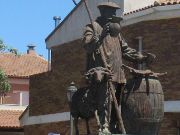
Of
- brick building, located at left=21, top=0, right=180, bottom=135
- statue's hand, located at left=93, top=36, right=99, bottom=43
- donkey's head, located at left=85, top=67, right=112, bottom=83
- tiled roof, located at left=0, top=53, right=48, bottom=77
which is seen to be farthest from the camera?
tiled roof, located at left=0, top=53, right=48, bottom=77

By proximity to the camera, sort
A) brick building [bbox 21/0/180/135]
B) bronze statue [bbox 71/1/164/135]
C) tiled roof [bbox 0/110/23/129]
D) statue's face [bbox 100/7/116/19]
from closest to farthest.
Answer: bronze statue [bbox 71/1/164/135]
statue's face [bbox 100/7/116/19]
brick building [bbox 21/0/180/135]
tiled roof [bbox 0/110/23/129]

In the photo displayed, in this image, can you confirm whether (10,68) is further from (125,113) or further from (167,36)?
(125,113)

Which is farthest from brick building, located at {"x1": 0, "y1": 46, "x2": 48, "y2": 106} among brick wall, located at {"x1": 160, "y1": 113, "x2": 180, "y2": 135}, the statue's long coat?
the statue's long coat

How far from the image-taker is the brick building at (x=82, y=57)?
23031 millimetres

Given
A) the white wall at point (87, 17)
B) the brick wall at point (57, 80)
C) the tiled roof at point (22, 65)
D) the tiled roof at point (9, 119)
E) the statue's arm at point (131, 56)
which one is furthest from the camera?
the tiled roof at point (22, 65)

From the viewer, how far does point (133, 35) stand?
82.8 ft

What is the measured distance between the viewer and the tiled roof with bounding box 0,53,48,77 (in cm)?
4609

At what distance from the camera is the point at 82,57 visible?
29250mm

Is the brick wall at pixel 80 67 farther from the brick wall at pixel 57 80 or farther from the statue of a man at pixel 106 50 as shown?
the statue of a man at pixel 106 50

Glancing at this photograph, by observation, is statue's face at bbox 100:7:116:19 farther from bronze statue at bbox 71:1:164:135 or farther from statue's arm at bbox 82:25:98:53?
statue's arm at bbox 82:25:98:53

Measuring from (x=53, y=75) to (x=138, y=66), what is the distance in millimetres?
19416

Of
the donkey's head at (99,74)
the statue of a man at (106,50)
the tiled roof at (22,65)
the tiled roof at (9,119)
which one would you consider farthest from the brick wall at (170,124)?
the tiled roof at (22,65)

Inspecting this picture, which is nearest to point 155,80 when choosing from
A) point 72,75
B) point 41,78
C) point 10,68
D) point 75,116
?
point 75,116

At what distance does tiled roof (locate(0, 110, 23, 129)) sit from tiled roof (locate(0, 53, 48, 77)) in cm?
399
